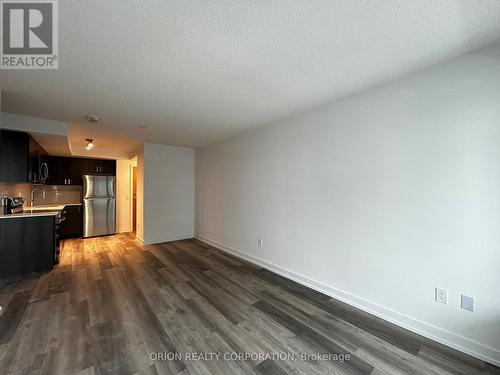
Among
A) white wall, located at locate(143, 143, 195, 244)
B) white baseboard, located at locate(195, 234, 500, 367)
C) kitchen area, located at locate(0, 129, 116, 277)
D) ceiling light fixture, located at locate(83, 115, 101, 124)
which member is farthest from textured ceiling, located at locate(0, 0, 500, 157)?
white baseboard, located at locate(195, 234, 500, 367)

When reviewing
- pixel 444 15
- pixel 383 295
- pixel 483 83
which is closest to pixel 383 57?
pixel 444 15

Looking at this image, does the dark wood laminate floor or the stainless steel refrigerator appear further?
the stainless steel refrigerator

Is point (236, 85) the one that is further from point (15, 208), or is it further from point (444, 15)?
Answer: point (15, 208)

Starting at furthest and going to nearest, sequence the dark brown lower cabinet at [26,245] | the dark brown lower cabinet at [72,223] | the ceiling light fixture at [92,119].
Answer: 1. the dark brown lower cabinet at [72,223]
2. the ceiling light fixture at [92,119]
3. the dark brown lower cabinet at [26,245]

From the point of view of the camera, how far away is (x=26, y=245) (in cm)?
320

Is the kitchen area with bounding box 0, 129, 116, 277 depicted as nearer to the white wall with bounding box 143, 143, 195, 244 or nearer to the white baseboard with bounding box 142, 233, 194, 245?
the white baseboard with bounding box 142, 233, 194, 245

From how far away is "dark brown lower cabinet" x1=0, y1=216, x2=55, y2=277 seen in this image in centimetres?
305

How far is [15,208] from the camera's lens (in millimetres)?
3596

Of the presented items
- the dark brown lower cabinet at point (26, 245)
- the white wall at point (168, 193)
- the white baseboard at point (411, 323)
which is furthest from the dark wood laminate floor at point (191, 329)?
the white wall at point (168, 193)

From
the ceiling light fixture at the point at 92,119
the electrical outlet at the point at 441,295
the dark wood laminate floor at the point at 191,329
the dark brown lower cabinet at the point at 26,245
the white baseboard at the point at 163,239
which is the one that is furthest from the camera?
the white baseboard at the point at 163,239

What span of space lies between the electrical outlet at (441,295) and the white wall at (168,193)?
5.04 meters

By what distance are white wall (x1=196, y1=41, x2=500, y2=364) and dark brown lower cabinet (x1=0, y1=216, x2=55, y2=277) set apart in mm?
3664

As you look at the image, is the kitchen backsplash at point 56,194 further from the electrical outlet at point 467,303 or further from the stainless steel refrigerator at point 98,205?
the electrical outlet at point 467,303

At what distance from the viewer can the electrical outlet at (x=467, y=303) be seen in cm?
170
